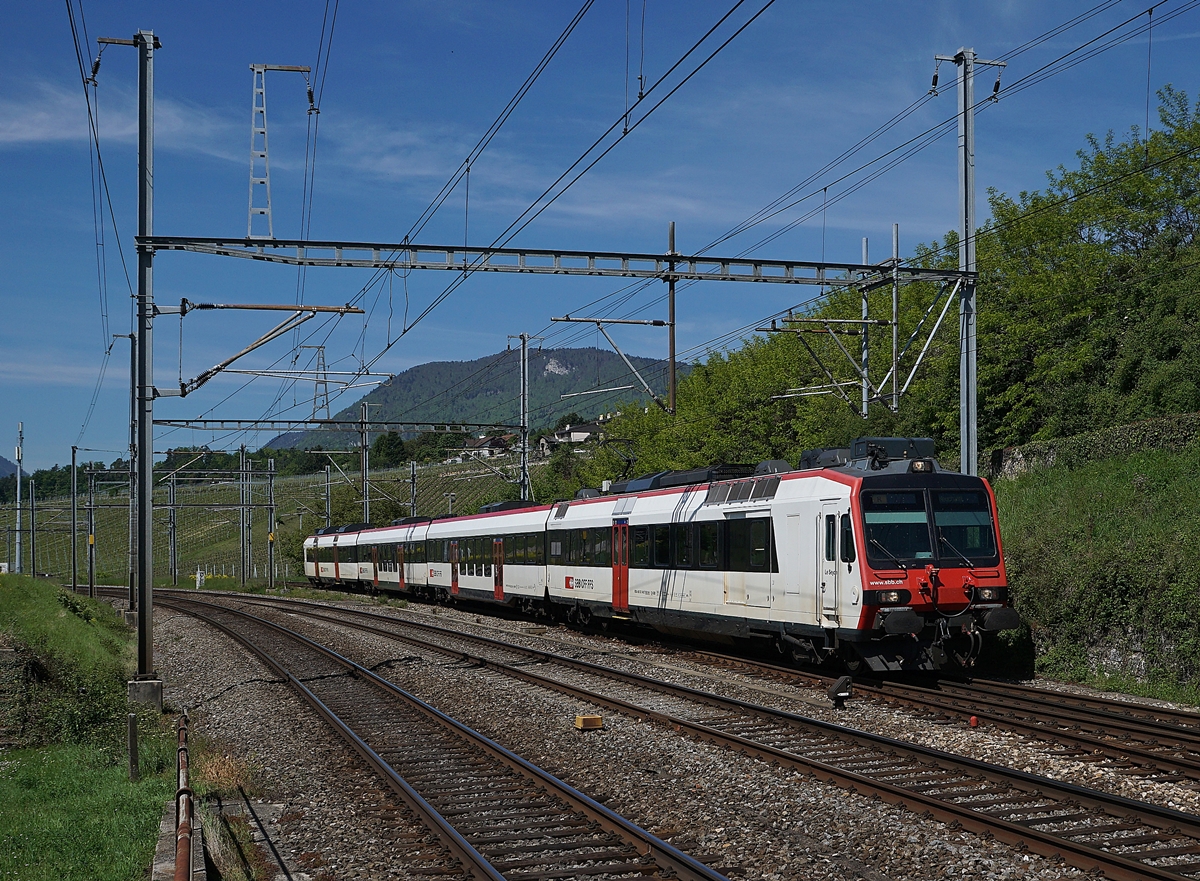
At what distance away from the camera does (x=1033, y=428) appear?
33094mm

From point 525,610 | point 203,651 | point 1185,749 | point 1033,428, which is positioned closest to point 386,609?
point 525,610

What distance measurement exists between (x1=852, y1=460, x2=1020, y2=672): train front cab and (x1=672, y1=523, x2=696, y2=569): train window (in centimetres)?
526

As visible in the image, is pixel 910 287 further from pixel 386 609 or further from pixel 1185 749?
pixel 1185 749

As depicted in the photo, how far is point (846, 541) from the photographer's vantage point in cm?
1567

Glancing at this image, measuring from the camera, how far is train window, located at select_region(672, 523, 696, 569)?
20.5 m

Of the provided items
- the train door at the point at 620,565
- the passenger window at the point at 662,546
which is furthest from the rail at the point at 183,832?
the train door at the point at 620,565

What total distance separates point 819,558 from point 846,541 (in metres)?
0.71

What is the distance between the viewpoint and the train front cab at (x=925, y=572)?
15.2 meters

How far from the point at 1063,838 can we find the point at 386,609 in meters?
34.2

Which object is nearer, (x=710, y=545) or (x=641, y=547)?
(x=710, y=545)

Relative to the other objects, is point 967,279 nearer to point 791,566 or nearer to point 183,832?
point 791,566

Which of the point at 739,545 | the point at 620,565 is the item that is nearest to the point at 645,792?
the point at 739,545

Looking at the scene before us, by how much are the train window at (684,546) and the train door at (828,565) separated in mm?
4477

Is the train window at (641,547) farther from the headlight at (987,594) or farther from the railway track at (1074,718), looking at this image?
the headlight at (987,594)
